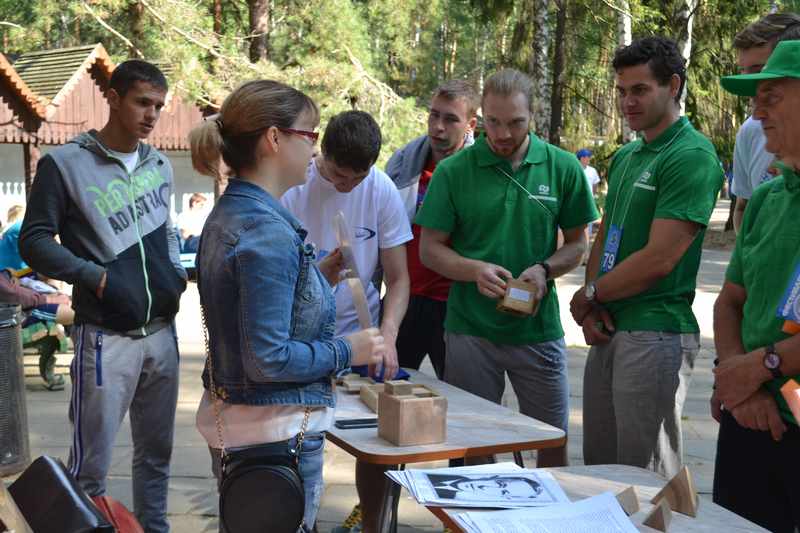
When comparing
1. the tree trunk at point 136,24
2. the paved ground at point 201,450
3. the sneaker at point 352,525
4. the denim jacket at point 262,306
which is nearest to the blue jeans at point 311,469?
the denim jacket at point 262,306

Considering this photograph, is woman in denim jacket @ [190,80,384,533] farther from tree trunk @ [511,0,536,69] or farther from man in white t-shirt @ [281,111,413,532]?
tree trunk @ [511,0,536,69]

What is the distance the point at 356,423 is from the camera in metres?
2.90

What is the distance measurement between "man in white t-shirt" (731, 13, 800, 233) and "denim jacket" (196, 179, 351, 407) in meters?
1.59

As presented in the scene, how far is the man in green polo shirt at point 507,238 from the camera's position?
361 centimetres

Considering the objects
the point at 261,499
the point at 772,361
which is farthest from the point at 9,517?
the point at 772,361

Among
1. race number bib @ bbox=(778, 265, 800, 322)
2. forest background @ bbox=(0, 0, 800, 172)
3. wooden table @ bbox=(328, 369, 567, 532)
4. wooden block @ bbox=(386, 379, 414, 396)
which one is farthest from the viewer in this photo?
forest background @ bbox=(0, 0, 800, 172)

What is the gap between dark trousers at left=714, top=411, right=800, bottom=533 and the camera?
8.23ft

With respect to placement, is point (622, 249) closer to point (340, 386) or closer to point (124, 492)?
point (340, 386)

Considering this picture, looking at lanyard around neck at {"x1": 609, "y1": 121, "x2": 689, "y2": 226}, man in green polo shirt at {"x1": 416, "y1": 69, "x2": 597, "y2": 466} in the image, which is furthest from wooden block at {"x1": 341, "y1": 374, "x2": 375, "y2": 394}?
lanyard around neck at {"x1": 609, "y1": 121, "x2": 689, "y2": 226}

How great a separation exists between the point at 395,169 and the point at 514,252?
1074 millimetres

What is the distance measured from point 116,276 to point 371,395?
1080 millimetres

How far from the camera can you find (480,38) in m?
46.6

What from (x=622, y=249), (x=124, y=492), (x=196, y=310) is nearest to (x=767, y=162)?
(x=622, y=249)

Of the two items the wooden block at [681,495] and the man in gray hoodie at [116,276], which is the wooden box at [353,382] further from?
the wooden block at [681,495]
